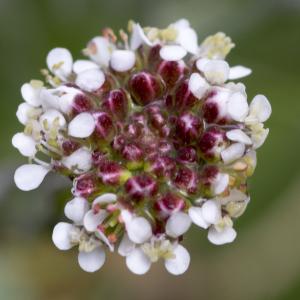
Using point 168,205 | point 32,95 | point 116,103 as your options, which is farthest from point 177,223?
point 32,95

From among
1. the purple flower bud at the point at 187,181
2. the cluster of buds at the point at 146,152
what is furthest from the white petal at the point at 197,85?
the purple flower bud at the point at 187,181

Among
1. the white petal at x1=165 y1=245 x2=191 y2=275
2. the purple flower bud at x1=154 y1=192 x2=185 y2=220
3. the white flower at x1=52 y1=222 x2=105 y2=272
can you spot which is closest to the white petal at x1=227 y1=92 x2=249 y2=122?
the purple flower bud at x1=154 y1=192 x2=185 y2=220

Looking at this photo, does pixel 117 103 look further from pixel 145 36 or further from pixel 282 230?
pixel 282 230

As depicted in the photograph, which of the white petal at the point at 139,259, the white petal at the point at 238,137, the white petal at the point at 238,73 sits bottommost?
the white petal at the point at 139,259

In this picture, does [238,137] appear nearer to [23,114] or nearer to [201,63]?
[201,63]

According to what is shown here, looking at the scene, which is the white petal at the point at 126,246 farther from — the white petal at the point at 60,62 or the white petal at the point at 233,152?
the white petal at the point at 60,62

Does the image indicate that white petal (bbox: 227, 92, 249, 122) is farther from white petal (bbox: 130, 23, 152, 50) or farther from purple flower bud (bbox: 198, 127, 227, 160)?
white petal (bbox: 130, 23, 152, 50)

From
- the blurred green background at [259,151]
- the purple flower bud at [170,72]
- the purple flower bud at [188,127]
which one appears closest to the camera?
the purple flower bud at [188,127]
